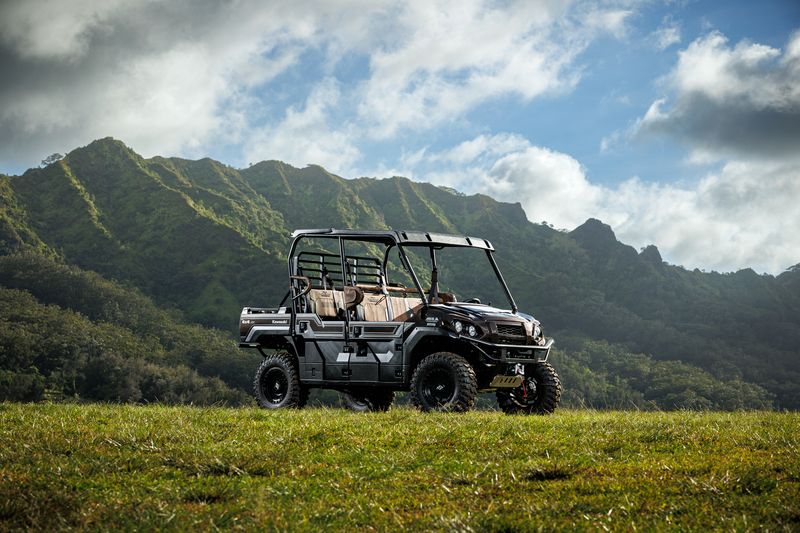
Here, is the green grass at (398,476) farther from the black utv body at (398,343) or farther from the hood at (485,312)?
the hood at (485,312)

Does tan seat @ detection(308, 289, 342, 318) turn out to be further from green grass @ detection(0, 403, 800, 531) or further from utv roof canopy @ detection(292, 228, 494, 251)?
green grass @ detection(0, 403, 800, 531)

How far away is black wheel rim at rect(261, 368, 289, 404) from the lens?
17438 mm

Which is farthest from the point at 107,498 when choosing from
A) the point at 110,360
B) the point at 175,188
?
the point at 175,188

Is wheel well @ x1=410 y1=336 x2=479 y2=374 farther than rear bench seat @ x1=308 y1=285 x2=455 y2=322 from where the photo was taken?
No

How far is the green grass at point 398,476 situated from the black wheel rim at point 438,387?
318 centimetres

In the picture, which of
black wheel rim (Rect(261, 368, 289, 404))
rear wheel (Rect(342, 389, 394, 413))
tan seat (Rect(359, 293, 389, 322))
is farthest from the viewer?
rear wheel (Rect(342, 389, 394, 413))

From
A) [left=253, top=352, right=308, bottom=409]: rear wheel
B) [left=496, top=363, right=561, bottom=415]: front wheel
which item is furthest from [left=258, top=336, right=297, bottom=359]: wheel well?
[left=496, top=363, right=561, bottom=415]: front wheel

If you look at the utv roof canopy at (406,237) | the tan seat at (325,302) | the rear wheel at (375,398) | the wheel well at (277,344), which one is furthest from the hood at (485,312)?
the wheel well at (277,344)

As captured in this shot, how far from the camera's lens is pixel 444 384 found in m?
14.5

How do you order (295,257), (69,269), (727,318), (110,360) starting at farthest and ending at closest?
(727,318)
(69,269)
(110,360)
(295,257)

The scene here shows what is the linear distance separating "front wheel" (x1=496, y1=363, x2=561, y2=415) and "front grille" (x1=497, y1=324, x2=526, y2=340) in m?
0.88

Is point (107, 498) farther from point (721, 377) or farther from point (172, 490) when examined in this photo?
point (721, 377)

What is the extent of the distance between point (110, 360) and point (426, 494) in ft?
291

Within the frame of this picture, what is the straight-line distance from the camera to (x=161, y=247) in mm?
156375
